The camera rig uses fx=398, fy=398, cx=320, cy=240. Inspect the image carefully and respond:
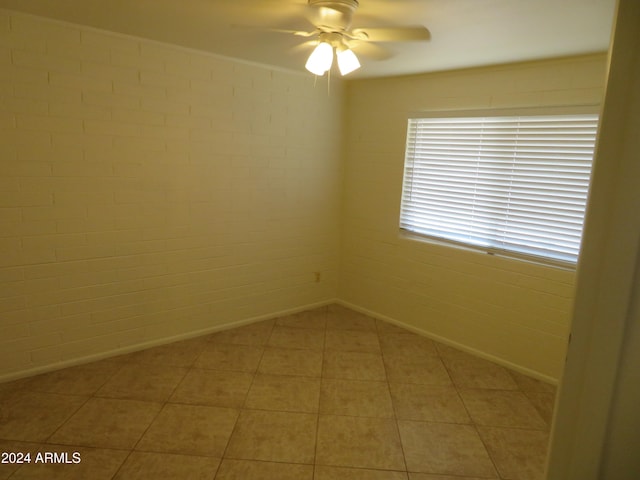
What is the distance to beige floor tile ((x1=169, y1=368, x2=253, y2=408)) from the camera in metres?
2.65

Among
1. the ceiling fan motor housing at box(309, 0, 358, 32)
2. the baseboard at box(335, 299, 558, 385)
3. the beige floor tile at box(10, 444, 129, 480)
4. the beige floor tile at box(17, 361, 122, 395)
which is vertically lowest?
the beige floor tile at box(10, 444, 129, 480)

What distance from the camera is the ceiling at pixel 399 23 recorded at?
Answer: 1.97 metres

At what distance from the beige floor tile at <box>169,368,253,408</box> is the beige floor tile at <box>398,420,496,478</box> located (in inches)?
43.6

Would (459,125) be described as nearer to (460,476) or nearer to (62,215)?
(460,476)

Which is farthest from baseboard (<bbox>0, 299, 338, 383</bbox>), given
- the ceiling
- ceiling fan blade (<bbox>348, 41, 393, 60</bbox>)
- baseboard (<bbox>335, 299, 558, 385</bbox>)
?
ceiling fan blade (<bbox>348, 41, 393, 60</bbox>)

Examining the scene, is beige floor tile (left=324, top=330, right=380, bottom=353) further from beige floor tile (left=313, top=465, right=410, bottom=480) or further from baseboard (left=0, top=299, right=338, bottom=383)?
beige floor tile (left=313, top=465, right=410, bottom=480)

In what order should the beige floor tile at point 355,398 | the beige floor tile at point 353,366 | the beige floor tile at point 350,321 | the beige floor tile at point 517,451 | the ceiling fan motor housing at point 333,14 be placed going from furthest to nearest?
1. the beige floor tile at point 350,321
2. the beige floor tile at point 353,366
3. the beige floor tile at point 355,398
4. the beige floor tile at point 517,451
5. the ceiling fan motor housing at point 333,14

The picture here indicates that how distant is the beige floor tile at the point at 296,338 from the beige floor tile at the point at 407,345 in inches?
23.0

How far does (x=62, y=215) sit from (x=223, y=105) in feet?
4.94

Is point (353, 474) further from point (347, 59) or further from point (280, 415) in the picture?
point (347, 59)

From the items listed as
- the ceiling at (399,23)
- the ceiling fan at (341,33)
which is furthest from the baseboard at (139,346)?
the ceiling fan at (341,33)

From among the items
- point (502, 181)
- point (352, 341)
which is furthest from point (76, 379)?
point (502, 181)

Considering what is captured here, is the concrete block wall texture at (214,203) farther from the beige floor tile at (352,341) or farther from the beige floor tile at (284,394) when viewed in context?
the beige floor tile at (284,394)

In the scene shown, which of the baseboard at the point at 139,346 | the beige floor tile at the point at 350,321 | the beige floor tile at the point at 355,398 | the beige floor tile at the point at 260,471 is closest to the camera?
the beige floor tile at the point at 260,471
